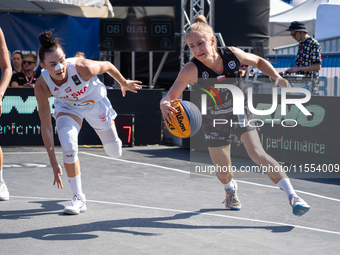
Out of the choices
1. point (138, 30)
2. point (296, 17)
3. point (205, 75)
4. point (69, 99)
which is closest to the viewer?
point (205, 75)

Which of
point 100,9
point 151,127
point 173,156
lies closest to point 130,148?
point 151,127

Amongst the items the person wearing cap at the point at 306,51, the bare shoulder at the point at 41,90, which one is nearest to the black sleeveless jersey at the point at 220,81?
the bare shoulder at the point at 41,90

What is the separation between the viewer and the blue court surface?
13.1ft

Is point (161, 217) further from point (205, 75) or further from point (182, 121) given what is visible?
point (205, 75)

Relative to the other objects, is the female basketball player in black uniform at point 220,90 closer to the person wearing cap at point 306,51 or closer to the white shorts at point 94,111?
the white shorts at point 94,111

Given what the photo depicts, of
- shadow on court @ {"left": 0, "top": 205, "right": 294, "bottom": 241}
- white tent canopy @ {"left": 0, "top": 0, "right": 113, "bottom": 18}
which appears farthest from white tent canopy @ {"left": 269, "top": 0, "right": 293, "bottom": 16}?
shadow on court @ {"left": 0, "top": 205, "right": 294, "bottom": 241}

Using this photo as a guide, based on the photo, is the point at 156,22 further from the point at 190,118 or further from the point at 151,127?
the point at 190,118

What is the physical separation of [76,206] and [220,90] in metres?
2.01

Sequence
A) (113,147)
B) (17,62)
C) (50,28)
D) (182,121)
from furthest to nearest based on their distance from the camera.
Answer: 1. (50,28)
2. (17,62)
3. (113,147)
4. (182,121)

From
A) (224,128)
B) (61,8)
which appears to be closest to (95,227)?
(224,128)

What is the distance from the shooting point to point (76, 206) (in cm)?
504

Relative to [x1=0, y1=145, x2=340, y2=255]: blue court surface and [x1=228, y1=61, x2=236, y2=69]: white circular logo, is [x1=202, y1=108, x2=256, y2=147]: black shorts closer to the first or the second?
[x1=228, y1=61, x2=236, y2=69]: white circular logo

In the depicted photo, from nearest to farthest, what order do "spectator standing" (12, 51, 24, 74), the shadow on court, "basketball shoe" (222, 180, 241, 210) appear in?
the shadow on court → "basketball shoe" (222, 180, 241, 210) → "spectator standing" (12, 51, 24, 74)

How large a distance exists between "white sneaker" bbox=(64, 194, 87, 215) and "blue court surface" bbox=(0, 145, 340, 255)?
0.07 m
